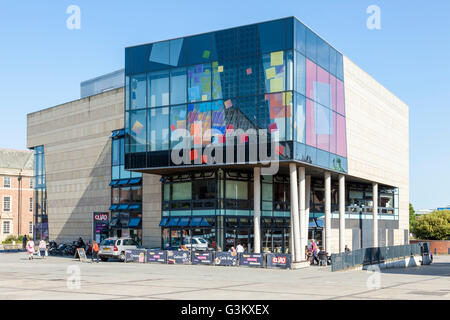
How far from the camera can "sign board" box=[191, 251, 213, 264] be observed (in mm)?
37703

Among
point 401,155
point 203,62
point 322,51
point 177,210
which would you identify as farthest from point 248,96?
point 401,155

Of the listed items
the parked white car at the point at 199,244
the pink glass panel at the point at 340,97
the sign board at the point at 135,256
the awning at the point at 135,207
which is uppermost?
the pink glass panel at the point at 340,97

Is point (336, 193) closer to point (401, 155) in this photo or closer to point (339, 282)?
point (401, 155)

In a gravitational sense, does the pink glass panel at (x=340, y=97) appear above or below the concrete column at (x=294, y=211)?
above

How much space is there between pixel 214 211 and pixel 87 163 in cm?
1714

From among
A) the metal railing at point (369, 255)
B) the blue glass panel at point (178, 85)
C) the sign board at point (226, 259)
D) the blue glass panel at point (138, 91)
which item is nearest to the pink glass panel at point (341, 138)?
the metal railing at point (369, 255)

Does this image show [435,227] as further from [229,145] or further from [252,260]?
[252,260]

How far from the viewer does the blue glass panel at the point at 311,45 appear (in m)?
40.5

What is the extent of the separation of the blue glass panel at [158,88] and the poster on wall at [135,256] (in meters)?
10.6

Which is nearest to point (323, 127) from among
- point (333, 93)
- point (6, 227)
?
point (333, 93)

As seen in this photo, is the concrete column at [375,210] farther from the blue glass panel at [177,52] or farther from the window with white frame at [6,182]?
the window with white frame at [6,182]

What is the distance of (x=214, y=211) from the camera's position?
141 feet

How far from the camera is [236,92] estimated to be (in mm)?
39938

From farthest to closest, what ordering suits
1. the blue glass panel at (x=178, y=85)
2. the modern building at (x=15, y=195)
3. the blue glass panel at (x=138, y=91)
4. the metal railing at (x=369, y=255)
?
the modern building at (x=15, y=195)
the blue glass panel at (x=138, y=91)
the blue glass panel at (x=178, y=85)
the metal railing at (x=369, y=255)
